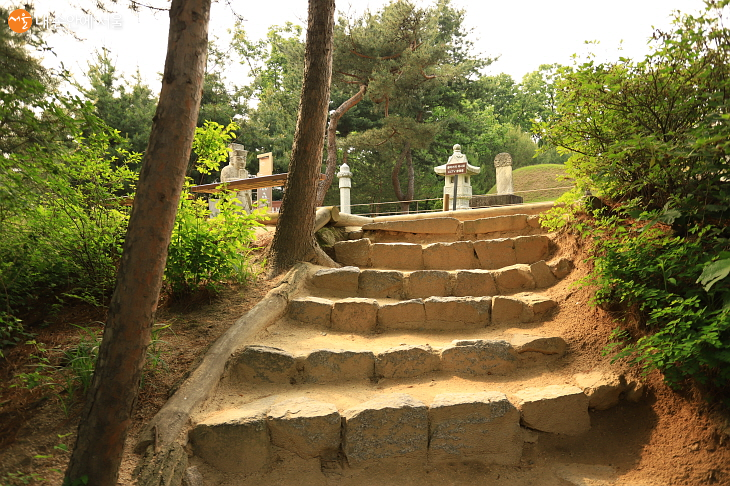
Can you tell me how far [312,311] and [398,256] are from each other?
4.80ft

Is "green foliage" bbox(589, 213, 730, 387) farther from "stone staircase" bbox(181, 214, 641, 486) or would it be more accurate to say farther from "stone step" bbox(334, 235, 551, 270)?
"stone step" bbox(334, 235, 551, 270)

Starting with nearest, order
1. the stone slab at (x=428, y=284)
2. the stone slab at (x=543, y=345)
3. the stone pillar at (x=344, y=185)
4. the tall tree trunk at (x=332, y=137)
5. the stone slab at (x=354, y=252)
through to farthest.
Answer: the stone slab at (x=543, y=345), the stone slab at (x=428, y=284), the stone slab at (x=354, y=252), the stone pillar at (x=344, y=185), the tall tree trunk at (x=332, y=137)

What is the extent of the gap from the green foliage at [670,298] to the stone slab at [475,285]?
1.02m

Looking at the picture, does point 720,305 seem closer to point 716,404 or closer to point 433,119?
point 716,404

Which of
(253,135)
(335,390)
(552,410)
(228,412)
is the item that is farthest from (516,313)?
(253,135)

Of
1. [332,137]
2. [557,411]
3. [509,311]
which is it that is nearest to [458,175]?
[332,137]

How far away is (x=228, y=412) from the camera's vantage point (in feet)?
8.70

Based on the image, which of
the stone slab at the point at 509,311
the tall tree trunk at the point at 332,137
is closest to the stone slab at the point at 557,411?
the stone slab at the point at 509,311

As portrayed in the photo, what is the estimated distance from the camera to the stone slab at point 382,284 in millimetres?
4281

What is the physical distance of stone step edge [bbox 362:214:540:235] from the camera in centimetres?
514

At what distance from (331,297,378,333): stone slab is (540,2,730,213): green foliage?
2.11 meters

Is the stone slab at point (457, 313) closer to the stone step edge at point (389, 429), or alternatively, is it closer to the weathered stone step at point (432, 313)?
the weathered stone step at point (432, 313)

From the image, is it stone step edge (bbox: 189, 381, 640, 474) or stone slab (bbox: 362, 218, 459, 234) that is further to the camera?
stone slab (bbox: 362, 218, 459, 234)

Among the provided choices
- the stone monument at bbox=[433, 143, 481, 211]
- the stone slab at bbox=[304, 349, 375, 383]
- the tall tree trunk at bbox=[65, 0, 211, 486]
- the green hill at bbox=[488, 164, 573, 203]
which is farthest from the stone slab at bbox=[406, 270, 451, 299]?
the green hill at bbox=[488, 164, 573, 203]
